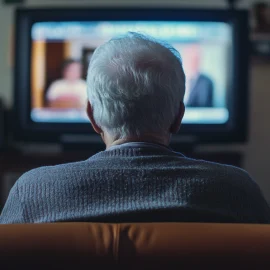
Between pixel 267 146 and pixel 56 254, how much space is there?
7.08 ft

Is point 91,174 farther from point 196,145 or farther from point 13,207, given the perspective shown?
point 196,145

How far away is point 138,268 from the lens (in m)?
0.70

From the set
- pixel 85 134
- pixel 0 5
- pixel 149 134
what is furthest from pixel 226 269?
pixel 0 5

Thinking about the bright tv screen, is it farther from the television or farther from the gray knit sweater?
the gray knit sweater

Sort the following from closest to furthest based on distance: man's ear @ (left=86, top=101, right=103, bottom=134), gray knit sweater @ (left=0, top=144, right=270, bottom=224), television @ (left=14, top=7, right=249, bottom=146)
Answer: gray knit sweater @ (left=0, top=144, right=270, bottom=224) → man's ear @ (left=86, top=101, right=103, bottom=134) → television @ (left=14, top=7, right=249, bottom=146)

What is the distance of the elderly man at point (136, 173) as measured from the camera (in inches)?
34.8

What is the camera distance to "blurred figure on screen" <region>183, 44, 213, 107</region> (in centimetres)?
241

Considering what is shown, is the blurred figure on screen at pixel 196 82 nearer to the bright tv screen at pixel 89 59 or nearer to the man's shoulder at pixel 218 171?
the bright tv screen at pixel 89 59

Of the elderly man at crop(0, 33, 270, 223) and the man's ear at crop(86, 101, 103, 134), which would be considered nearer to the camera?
the elderly man at crop(0, 33, 270, 223)

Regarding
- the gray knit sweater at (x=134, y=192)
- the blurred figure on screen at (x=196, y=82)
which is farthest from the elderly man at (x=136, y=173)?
the blurred figure on screen at (x=196, y=82)

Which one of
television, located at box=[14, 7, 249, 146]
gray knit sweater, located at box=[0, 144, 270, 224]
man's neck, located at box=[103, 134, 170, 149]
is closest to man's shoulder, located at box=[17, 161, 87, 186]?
gray knit sweater, located at box=[0, 144, 270, 224]

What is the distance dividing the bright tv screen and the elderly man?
133 cm

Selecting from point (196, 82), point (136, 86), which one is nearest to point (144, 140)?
point (136, 86)

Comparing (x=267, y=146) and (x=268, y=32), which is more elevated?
(x=268, y=32)
